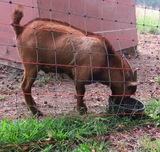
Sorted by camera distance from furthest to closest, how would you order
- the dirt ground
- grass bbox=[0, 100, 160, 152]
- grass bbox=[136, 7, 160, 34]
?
grass bbox=[136, 7, 160, 34]
the dirt ground
grass bbox=[0, 100, 160, 152]

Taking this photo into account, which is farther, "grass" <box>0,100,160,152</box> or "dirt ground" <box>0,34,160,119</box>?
"dirt ground" <box>0,34,160,119</box>

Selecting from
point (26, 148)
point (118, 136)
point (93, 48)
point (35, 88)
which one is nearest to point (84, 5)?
point (35, 88)

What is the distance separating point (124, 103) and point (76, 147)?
140 cm

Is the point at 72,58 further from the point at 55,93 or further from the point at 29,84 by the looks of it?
the point at 55,93

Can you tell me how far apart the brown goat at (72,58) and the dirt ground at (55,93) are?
400mm

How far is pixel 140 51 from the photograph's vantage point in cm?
1021

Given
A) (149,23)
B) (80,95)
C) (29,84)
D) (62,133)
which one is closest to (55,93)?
(29,84)

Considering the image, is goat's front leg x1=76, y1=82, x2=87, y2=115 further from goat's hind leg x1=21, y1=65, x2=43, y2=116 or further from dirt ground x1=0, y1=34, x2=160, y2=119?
goat's hind leg x1=21, y1=65, x2=43, y2=116

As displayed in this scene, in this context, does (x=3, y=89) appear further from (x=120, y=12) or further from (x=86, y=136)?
(x=120, y=12)

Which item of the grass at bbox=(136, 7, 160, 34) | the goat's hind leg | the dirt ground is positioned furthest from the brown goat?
the grass at bbox=(136, 7, 160, 34)

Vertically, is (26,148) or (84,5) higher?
(84,5)

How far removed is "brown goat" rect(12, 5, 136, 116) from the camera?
4.82 metres

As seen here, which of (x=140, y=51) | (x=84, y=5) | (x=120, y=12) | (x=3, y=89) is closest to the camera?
(x=3, y=89)

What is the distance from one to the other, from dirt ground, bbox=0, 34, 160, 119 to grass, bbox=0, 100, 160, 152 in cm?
48
